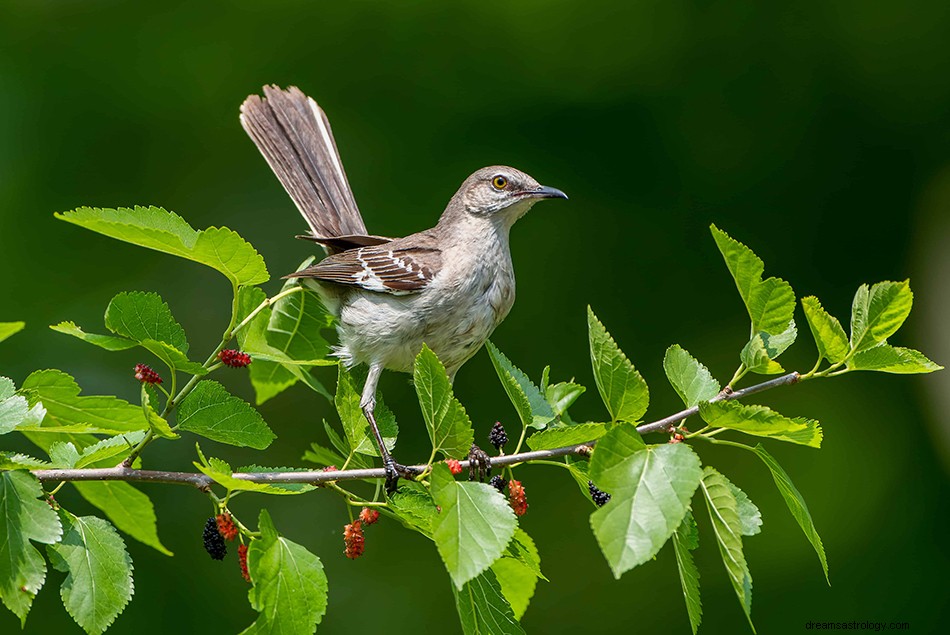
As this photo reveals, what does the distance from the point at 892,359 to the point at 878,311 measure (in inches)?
3.8

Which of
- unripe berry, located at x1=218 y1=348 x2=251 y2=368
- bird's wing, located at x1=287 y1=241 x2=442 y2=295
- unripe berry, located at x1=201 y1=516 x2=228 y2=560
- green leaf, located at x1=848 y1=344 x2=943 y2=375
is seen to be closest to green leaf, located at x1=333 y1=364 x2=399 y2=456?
unripe berry, located at x1=218 y1=348 x2=251 y2=368

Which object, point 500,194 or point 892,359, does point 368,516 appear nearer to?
point 892,359

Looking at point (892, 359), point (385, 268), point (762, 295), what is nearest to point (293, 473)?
point (762, 295)

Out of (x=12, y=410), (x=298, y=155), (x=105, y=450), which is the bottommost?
(x=105, y=450)

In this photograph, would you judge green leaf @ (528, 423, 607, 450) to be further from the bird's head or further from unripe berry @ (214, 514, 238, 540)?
the bird's head

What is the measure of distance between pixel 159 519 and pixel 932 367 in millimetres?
4196

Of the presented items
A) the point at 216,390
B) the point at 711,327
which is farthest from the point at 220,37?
the point at 216,390

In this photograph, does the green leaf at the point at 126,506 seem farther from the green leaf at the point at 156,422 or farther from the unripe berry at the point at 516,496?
the unripe berry at the point at 516,496

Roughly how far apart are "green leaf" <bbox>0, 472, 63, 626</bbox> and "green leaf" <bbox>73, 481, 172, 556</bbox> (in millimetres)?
548

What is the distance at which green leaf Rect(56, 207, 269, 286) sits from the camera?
1.78 m

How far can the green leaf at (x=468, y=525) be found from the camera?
164 cm

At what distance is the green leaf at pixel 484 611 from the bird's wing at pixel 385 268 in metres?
1.37

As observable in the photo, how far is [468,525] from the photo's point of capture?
1702 millimetres

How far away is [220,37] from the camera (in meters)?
5.89
